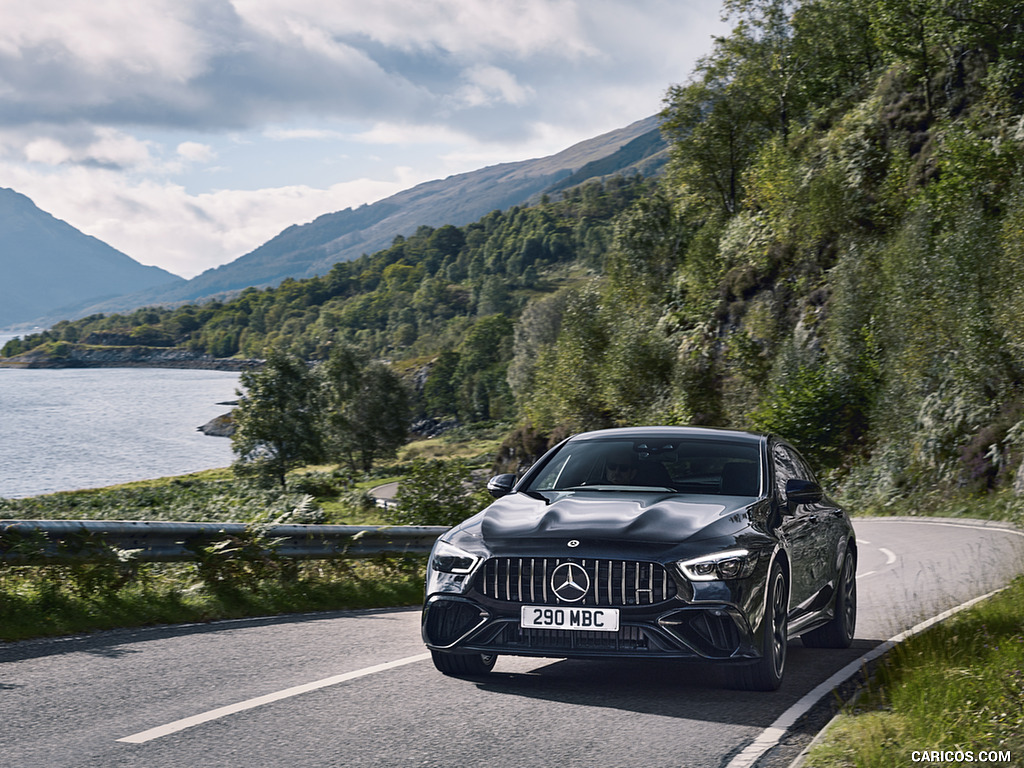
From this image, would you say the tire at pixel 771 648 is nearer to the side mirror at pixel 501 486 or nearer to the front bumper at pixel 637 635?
the front bumper at pixel 637 635

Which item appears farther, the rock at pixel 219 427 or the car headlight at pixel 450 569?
the rock at pixel 219 427

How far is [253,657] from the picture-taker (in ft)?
23.1

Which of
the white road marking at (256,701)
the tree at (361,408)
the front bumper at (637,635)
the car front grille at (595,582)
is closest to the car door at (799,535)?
the front bumper at (637,635)

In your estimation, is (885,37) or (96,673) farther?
(885,37)

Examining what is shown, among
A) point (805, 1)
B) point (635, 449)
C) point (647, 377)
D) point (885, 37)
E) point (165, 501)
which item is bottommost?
point (165, 501)

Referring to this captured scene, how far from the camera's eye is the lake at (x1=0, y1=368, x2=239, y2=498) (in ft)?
341

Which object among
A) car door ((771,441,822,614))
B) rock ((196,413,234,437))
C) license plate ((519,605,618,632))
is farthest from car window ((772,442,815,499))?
rock ((196,413,234,437))

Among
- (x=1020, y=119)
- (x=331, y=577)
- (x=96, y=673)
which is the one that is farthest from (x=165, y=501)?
(x=96, y=673)

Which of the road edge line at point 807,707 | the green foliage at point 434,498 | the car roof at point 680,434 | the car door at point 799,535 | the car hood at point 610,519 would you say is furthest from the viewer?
the green foliage at point 434,498

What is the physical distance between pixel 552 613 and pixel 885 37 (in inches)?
1928

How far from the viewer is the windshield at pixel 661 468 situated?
7.02 meters

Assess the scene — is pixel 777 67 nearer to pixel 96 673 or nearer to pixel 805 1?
pixel 805 1

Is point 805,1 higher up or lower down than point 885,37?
higher up

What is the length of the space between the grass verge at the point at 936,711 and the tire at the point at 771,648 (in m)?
0.52
